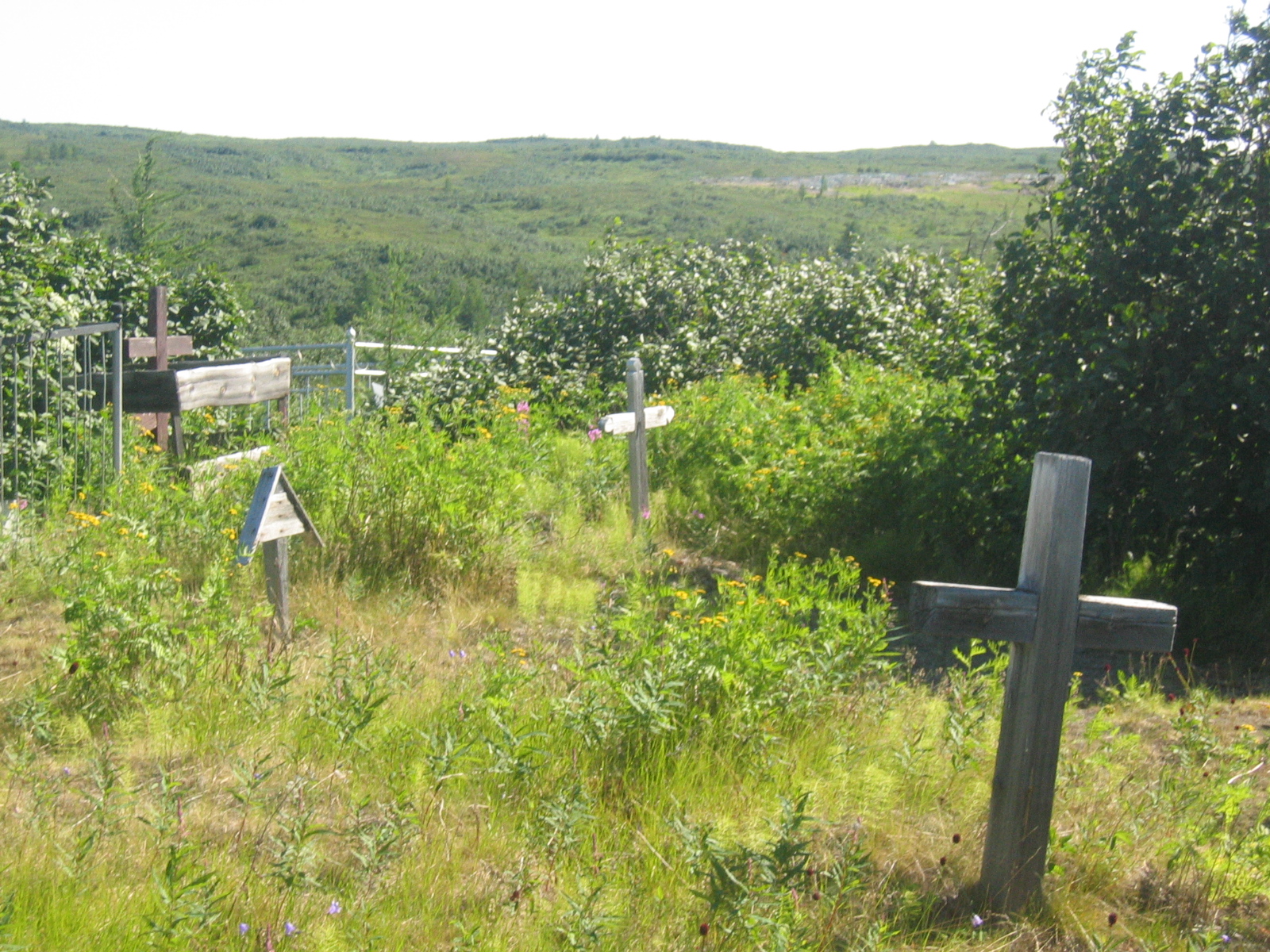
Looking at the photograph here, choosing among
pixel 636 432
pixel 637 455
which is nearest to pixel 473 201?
pixel 636 432

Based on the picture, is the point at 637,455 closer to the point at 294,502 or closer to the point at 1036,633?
the point at 294,502

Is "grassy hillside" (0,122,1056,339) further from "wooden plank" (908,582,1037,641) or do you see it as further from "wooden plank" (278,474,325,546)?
"wooden plank" (908,582,1037,641)

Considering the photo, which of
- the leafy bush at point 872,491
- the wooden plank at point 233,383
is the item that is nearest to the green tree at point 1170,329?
the leafy bush at point 872,491

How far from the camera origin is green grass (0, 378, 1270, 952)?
2551 mm

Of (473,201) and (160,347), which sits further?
(473,201)

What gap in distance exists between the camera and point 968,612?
2.77m

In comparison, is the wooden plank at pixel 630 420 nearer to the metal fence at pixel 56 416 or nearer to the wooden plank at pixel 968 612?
the metal fence at pixel 56 416

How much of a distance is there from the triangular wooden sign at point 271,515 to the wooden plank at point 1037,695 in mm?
2769

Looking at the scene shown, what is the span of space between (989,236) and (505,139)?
654ft

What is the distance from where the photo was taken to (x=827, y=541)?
23.9 ft

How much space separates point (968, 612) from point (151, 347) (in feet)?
27.2

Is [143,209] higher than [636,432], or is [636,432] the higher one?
[143,209]

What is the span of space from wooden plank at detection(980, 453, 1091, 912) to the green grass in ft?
0.36

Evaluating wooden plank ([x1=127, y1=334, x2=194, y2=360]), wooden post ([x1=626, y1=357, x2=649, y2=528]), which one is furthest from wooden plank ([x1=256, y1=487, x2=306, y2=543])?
wooden plank ([x1=127, y1=334, x2=194, y2=360])
